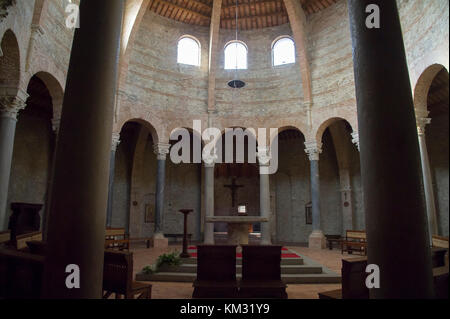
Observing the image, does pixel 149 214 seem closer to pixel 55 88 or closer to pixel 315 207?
pixel 315 207

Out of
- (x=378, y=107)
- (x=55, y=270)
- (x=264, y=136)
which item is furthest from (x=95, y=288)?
(x=264, y=136)

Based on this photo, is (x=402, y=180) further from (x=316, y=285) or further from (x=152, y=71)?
(x=152, y=71)

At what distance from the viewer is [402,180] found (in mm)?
2547

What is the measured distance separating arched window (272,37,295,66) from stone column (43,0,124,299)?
13.7 meters

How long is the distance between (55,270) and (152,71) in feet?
43.2

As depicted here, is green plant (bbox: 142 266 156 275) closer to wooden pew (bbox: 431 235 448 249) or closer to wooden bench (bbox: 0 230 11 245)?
wooden bench (bbox: 0 230 11 245)

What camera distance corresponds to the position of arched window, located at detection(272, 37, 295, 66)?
15688 mm

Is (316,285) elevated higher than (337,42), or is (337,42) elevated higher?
(337,42)

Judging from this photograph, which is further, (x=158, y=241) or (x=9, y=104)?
(x=158, y=241)

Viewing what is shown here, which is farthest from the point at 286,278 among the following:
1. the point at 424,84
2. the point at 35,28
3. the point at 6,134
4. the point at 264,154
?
the point at 35,28

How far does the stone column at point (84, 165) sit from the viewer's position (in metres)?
2.57

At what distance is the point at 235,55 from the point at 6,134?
37.0 feet

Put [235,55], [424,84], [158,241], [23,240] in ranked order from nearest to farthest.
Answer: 1. [23,240]
2. [424,84]
3. [158,241]
4. [235,55]

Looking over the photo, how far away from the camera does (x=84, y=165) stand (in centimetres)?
271
